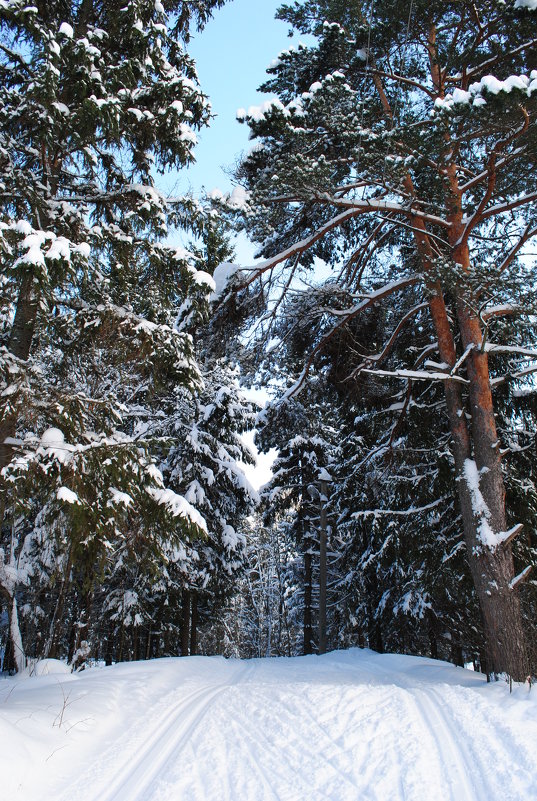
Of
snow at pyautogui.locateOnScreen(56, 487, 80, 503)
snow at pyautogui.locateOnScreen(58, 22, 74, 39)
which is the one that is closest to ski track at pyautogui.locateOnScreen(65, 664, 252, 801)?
snow at pyautogui.locateOnScreen(56, 487, 80, 503)

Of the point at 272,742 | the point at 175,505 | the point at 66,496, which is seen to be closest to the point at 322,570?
the point at 175,505

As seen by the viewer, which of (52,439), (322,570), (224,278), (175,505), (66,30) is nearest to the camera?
(52,439)

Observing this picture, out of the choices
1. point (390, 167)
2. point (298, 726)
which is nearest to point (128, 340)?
point (390, 167)

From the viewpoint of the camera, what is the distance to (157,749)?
181 inches

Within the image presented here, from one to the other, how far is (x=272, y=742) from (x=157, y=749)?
1.08 meters

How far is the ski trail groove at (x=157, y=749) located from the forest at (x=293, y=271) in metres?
1.71

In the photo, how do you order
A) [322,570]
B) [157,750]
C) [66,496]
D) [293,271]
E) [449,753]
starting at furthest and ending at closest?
1. [322,570]
2. [293,271]
3. [66,496]
4. [157,750]
5. [449,753]

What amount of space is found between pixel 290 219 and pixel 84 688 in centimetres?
804

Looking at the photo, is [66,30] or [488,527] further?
[488,527]

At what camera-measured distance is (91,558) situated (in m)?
6.14

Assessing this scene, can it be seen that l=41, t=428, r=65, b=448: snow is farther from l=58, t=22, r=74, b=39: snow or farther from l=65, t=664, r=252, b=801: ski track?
l=58, t=22, r=74, b=39: snow

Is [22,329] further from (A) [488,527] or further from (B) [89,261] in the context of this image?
(A) [488,527]

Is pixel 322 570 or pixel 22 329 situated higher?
pixel 22 329

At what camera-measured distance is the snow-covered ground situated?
12.1ft
